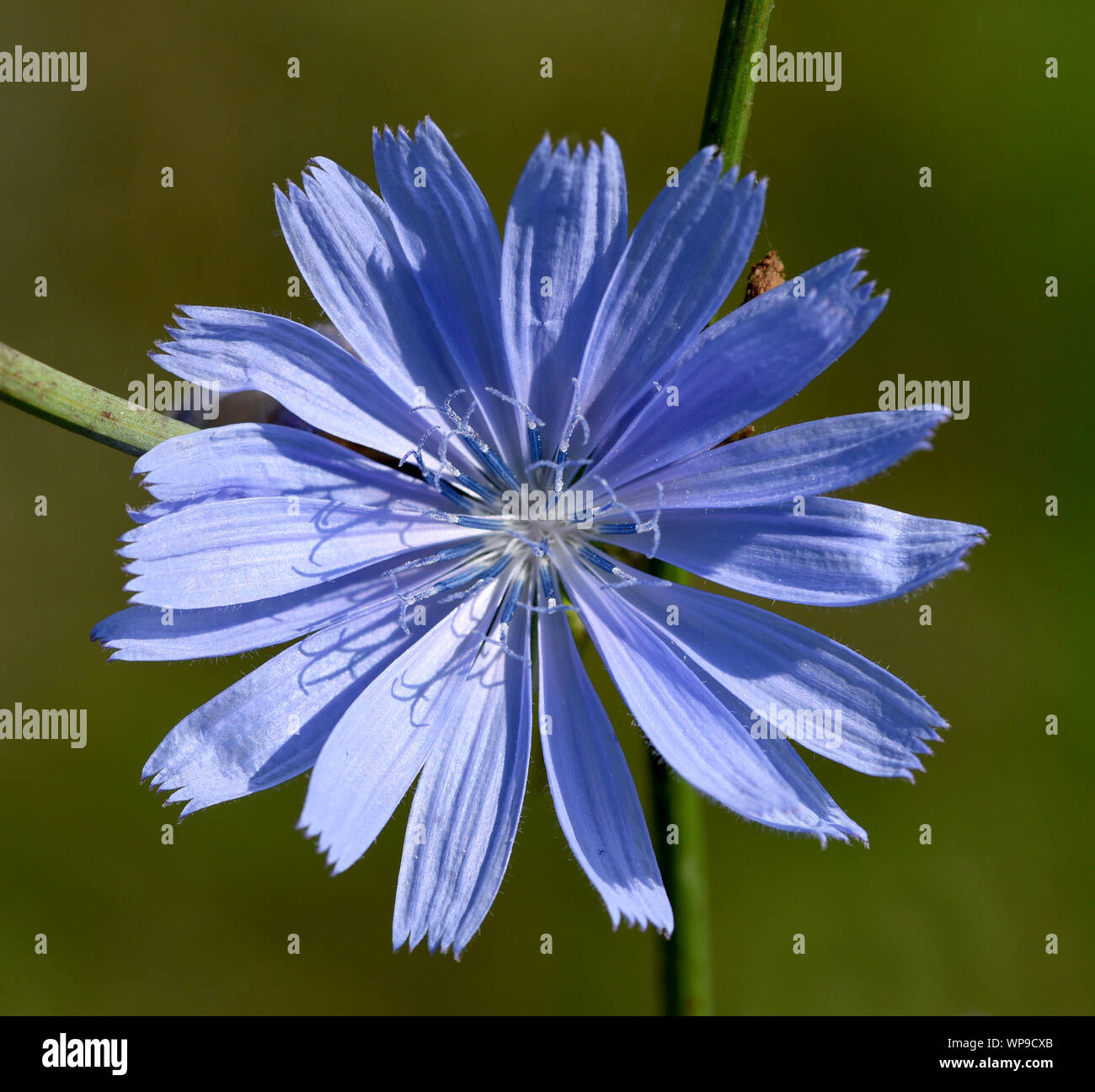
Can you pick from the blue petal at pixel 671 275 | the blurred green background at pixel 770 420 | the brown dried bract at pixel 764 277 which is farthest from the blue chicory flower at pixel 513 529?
the blurred green background at pixel 770 420

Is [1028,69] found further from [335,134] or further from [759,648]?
[759,648]

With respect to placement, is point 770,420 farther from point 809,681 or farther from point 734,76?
A: point 734,76

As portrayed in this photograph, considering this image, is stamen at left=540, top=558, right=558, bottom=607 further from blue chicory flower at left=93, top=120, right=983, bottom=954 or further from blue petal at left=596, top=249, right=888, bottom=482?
blue petal at left=596, top=249, right=888, bottom=482

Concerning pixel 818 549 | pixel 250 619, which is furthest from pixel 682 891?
pixel 250 619

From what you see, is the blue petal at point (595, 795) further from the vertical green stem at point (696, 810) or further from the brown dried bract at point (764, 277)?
the brown dried bract at point (764, 277)

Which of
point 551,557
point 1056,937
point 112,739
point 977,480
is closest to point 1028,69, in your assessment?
point 977,480
